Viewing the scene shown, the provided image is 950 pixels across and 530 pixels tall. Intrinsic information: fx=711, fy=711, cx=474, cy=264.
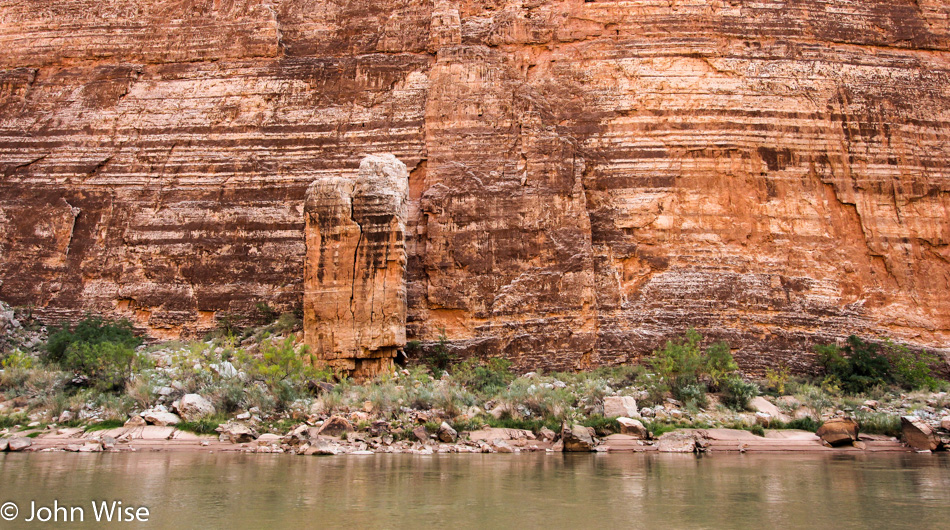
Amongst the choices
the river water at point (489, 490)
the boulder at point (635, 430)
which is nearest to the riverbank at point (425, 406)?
the boulder at point (635, 430)

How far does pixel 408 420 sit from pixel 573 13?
1213cm

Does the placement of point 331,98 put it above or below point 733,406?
above

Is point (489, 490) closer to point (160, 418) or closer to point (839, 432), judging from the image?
point (160, 418)

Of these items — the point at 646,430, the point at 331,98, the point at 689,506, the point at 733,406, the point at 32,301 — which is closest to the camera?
the point at 689,506

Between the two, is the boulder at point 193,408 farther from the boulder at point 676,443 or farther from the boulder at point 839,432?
the boulder at point 839,432

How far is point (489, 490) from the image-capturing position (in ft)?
23.6

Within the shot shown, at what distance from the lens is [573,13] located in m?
18.7

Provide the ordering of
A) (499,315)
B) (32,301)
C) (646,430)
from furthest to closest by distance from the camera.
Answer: (32,301), (499,315), (646,430)

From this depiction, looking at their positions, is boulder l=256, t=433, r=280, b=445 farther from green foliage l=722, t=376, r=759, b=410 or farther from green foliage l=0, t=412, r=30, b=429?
green foliage l=722, t=376, r=759, b=410

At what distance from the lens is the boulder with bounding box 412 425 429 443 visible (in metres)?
11.0

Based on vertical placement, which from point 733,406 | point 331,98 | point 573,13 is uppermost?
point 573,13

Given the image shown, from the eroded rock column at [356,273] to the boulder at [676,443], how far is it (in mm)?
5713

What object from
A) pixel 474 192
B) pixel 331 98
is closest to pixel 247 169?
pixel 331 98

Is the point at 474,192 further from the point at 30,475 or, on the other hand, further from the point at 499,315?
the point at 30,475
